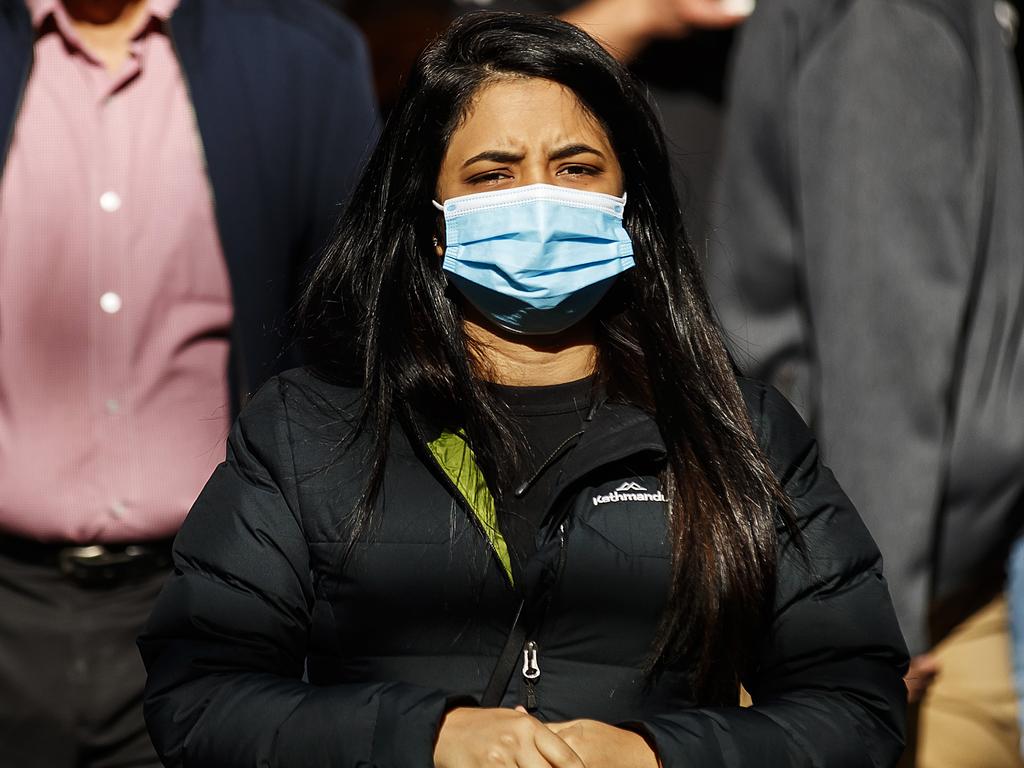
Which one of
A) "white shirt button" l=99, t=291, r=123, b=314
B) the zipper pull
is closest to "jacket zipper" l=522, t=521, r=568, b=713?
the zipper pull

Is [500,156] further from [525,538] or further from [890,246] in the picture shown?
[890,246]

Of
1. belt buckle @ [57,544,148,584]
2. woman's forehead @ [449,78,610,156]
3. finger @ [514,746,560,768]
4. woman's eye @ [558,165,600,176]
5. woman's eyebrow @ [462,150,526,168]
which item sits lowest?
belt buckle @ [57,544,148,584]

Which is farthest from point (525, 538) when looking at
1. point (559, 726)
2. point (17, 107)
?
point (17, 107)

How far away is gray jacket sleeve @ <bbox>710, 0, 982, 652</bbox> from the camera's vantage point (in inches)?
131

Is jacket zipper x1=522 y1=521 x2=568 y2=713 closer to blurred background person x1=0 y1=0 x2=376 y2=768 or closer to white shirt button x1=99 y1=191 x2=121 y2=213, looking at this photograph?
blurred background person x1=0 y1=0 x2=376 y2=768

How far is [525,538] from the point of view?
2396mm

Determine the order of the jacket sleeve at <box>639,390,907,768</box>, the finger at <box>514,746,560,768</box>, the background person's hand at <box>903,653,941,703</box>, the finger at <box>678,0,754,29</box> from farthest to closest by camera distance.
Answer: the finger at <box>678,0,754,29</box> → the background person's hand at <box>903,653,941,703</box> → the jacket sleeve at <box>639,390,907,768</box> → the finger at <box>514,746,560,768</box>

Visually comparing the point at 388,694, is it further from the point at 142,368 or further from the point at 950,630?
the point at 950,630

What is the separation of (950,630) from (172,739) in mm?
1827

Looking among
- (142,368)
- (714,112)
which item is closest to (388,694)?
(142,368)

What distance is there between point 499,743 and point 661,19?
2808 mm

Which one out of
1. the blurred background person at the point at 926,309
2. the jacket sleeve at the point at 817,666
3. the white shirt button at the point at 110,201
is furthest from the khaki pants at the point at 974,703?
the white shirt button at the point at 110,201

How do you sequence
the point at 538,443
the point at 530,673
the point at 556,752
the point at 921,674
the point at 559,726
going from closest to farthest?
the point at 556,752 → the point at 559,726 → the point at 530,673 → the point at 538,443 → the point at 921,674

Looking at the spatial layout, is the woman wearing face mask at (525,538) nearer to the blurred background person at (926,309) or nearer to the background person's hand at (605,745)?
the background person's hand at (605,745)
